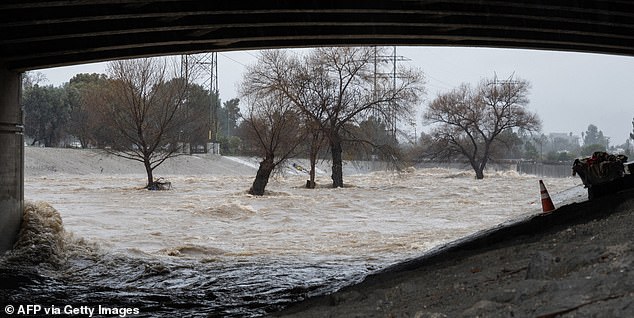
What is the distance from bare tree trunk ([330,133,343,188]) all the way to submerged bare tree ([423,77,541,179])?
24.6 metres

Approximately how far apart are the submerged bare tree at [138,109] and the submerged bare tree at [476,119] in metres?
28.2

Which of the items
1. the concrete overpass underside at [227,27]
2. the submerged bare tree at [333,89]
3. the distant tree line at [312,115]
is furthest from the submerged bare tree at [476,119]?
the concrete overpass underside at [227,27]

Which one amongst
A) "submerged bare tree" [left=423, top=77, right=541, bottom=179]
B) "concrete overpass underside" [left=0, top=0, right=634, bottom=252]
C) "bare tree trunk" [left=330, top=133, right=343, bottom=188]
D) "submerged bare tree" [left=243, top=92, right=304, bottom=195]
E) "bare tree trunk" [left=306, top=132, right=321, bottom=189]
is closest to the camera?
"concrete overpass underside" [left=0, top=0, right=634, bottom=252]

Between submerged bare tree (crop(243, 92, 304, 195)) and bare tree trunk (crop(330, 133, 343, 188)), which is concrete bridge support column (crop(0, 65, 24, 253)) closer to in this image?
submerged bare tree (crop(243, 92, 304, 195))

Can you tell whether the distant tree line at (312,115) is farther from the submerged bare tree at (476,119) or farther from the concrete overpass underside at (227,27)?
the concrete overpass underside at (227,27)

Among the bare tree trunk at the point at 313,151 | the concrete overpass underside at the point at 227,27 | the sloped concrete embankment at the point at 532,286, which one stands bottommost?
the sloped concrete embankment at the point at 532,286

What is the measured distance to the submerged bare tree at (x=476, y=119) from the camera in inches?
2832

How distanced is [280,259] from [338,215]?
1452cm

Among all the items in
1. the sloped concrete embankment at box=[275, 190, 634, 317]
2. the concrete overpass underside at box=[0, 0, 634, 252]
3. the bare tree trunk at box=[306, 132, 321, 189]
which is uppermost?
the concrete overpass underside at box=[0, 0, 634, 252]

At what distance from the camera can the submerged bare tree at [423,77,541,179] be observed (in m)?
71.9

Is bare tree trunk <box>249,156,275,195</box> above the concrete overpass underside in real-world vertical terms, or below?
below

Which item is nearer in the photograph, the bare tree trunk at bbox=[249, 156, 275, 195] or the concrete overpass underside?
the concrete overpass underside

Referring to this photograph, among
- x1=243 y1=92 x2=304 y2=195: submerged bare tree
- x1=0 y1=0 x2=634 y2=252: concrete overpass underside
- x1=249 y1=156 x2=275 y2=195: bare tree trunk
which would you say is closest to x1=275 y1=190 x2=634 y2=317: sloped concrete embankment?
x1=0 y1=0 x2=634 y2=252: concrete overpass underside

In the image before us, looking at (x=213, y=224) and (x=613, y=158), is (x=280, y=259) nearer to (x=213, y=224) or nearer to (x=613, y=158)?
(x=613, y=158)
